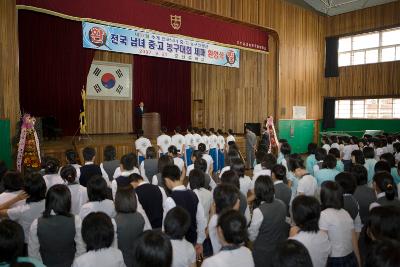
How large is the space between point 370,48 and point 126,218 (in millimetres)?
13148

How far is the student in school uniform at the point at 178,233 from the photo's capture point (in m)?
2.12

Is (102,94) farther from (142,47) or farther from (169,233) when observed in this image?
(169,233)

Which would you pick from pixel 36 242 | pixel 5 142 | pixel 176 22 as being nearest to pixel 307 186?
pixel 36 242

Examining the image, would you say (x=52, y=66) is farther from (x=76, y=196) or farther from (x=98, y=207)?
(x=98, y=207)

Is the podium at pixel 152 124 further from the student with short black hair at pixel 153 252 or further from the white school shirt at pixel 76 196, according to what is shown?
the student with short black hair at pixel 153 252

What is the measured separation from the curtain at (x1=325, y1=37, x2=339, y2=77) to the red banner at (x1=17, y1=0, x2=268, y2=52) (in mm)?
3850

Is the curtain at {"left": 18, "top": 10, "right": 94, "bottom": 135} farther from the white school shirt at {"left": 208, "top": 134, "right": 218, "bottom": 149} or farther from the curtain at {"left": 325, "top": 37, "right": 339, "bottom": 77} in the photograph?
the curtain at {"left": 325, "top": 37, "right": 339, "bottom": 77}

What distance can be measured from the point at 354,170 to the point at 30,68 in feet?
33.8

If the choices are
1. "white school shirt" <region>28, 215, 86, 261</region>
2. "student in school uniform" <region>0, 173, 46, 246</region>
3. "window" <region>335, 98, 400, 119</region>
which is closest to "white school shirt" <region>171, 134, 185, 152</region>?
"student in school uniform" <region>0, 173, 46, 246</region>

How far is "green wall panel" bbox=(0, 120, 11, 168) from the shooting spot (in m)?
6.68

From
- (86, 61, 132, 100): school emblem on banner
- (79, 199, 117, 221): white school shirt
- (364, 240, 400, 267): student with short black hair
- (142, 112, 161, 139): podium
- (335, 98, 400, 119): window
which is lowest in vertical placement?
(79, 199, 117, 221): white school shirt

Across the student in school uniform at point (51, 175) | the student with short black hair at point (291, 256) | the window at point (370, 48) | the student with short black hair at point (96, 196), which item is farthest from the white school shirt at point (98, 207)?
the window at point (370, 48)

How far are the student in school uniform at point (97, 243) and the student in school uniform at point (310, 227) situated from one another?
47.8 inches

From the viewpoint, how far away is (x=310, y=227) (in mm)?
2270
